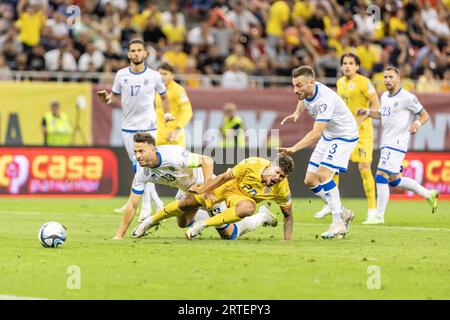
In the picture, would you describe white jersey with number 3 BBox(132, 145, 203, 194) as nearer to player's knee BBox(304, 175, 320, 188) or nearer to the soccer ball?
the soccer ball

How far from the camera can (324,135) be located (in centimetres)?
1483

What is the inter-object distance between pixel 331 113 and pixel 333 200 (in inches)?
44.8

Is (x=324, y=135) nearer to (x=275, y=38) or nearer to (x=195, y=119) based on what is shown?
(x=195, y=119)

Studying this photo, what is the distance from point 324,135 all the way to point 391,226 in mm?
2313

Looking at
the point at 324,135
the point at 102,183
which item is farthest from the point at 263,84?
the point at 324,135

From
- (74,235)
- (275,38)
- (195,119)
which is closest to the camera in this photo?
(74,235)

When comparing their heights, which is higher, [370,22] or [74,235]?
[370,22]

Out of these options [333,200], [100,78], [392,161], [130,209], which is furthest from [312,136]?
[100,78]

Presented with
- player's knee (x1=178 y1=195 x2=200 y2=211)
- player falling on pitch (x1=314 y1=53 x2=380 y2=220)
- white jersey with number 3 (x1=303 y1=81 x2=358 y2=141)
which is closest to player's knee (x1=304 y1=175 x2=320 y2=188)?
white jersey with number 3 (x1=303 y1=81 x2=358 y2=141)

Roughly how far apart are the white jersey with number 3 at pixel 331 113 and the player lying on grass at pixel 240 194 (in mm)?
1213

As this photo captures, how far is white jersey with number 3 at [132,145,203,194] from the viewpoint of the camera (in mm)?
12844

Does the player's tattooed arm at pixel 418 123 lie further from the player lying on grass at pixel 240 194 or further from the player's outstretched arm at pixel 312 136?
the player lying on grass at pixel 240 194

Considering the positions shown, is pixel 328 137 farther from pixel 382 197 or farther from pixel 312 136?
pixel 382 197

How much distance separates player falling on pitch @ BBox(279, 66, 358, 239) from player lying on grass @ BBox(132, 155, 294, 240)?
74 centimetres
